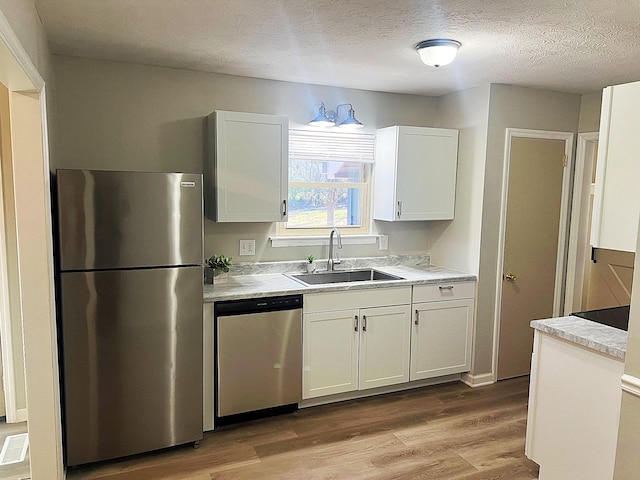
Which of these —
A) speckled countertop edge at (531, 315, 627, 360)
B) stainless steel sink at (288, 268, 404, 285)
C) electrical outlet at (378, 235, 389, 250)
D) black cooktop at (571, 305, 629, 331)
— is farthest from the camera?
electrical outlet at (378, 235, 389, 250)

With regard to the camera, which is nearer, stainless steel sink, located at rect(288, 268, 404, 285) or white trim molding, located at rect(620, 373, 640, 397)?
white trim molding, located at rect(620, 373, 640, 397)

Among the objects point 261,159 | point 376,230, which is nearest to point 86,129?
point 261,159

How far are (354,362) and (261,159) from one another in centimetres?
159

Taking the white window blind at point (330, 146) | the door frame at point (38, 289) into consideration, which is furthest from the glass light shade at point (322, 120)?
the door frame at point (38, 289)

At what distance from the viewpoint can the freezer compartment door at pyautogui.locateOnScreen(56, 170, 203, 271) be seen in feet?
7.86

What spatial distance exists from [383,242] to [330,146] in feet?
3.13

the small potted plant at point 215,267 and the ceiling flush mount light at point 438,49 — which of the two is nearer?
the ceiling flush mount light at point 438,49

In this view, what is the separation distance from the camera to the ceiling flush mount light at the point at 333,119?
3568 mm

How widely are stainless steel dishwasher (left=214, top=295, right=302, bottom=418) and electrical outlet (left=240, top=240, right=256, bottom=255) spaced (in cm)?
63

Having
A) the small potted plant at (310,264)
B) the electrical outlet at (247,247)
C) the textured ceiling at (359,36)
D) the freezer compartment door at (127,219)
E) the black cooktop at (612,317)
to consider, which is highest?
the textured ceiling at (359,36)

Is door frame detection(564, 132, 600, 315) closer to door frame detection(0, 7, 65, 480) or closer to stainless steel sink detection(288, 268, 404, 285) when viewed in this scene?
stainless steel sink detection(288, 268, 404, 285)

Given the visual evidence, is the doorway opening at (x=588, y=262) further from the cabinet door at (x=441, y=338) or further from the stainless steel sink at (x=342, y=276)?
the stainless steel sink at (x=342, y=276)

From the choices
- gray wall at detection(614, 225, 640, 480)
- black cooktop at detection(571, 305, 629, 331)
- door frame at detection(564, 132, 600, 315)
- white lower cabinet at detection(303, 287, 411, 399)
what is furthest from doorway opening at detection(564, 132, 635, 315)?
gray wall at detection(614, 225, 640, 480)

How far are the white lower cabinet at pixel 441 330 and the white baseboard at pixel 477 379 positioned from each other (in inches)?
3.3
